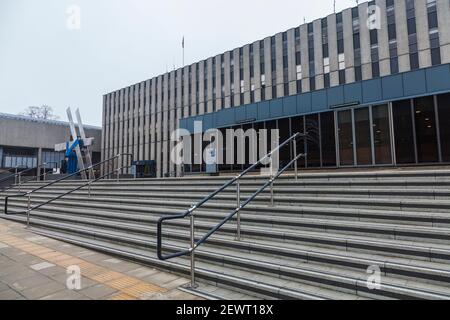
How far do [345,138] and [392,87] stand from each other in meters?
2.50

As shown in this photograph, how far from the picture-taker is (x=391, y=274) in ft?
13.1

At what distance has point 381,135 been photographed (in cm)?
1218

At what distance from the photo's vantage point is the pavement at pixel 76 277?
14.0ft

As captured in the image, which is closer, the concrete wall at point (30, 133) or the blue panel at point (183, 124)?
the blue panel at point (183, 124)

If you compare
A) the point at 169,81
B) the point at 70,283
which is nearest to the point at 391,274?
the point at 70,283

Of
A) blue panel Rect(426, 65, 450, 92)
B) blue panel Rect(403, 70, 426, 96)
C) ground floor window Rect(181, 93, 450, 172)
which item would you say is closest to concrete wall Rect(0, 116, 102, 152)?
ground floor window Rect(181, 93, 450, 172)

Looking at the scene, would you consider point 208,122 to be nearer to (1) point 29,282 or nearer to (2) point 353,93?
(2) point 353,93

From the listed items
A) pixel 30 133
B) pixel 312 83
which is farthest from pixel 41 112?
pixel 312 83

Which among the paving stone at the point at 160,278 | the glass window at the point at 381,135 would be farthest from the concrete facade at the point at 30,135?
the paving stone at the point at 160,278

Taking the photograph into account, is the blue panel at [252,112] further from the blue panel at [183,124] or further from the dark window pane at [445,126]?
the dark window pane at [445,126]

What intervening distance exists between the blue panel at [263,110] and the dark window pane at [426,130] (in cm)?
634

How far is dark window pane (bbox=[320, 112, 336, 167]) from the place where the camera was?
13281 millimetres
